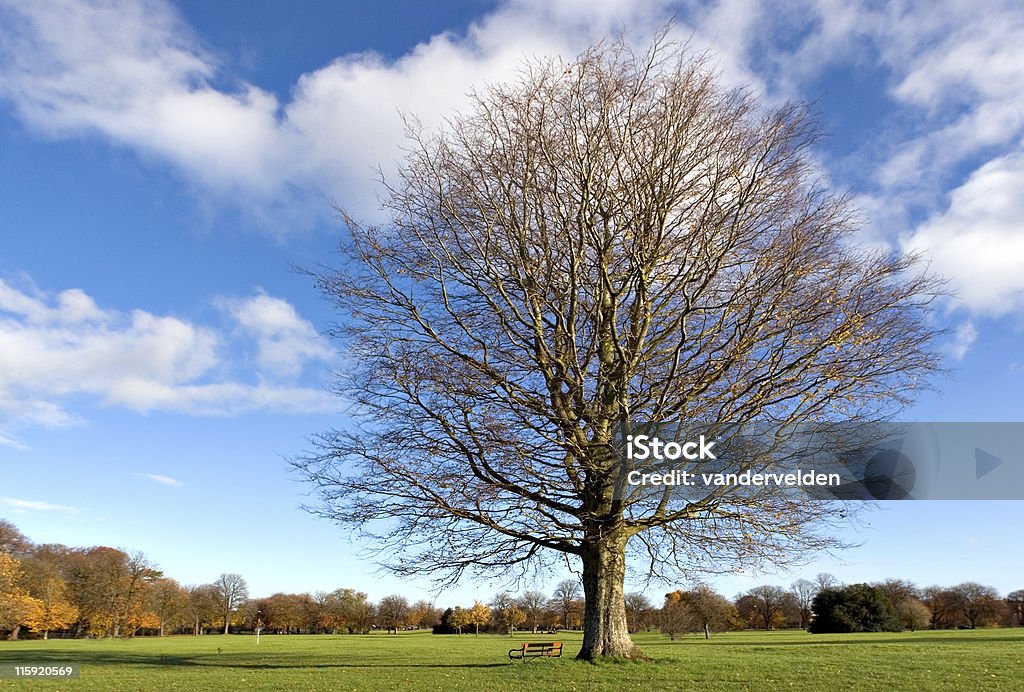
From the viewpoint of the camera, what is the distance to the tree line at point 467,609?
188ft

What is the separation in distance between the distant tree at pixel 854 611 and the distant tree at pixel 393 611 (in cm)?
7962

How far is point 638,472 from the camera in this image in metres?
16.0

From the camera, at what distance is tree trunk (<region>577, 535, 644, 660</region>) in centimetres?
1694

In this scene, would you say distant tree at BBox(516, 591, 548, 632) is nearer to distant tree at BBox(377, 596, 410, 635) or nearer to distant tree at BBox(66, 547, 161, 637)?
distant tree at BBox(377, 596, 410, 635)

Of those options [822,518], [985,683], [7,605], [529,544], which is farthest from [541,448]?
[7,605]

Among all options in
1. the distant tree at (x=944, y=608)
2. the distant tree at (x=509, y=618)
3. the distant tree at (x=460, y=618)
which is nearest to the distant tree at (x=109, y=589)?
the distant tree at (x=460, y=618)

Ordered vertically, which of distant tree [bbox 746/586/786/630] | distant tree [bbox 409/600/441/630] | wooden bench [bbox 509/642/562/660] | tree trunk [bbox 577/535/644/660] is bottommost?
distant tree [bbox 409/600/441/630]

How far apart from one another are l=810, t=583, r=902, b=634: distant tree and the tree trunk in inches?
1893

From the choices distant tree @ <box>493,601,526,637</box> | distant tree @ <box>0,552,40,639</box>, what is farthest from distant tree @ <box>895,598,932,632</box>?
distant tree @ <box>0,552,40,639</box>

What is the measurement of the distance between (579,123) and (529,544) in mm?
10626

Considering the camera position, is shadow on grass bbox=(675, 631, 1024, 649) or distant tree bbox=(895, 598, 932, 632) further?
distant tree bbox=(895, 598, 932, 632)

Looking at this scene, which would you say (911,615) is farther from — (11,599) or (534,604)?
(11,599)

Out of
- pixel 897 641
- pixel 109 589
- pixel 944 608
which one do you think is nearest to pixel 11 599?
pixel 109 589

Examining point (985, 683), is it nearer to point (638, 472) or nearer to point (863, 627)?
point (638, 472)
